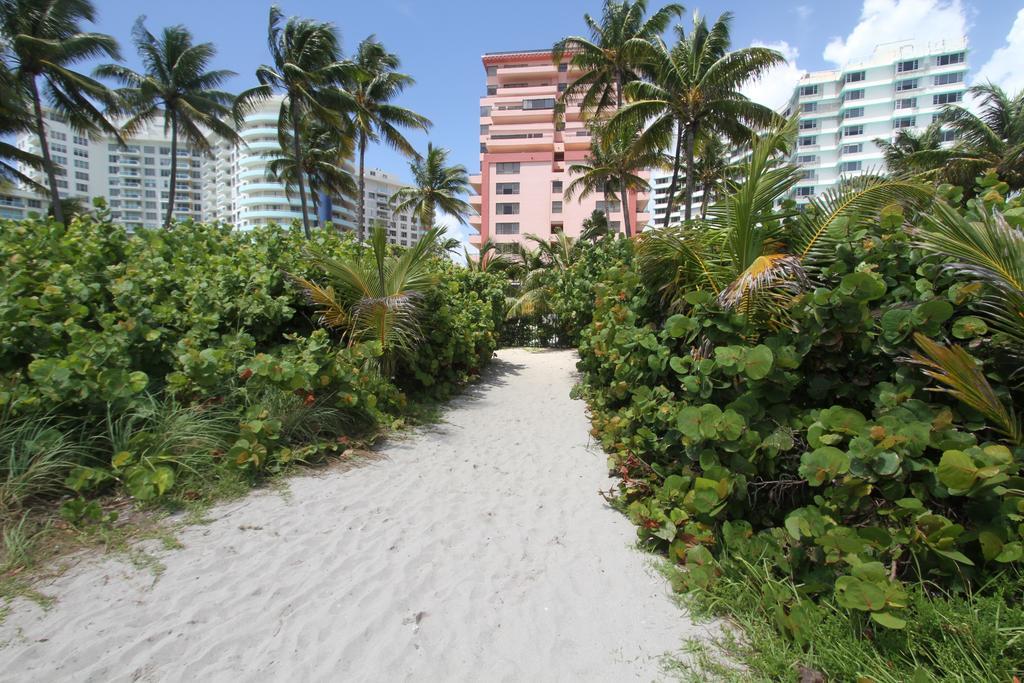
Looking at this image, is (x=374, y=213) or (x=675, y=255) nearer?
(x=675, y=255)

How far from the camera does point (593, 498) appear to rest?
13.6 ft

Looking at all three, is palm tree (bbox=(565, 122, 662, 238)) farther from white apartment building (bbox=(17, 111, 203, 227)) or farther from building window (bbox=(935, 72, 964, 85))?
white apartment building (bbox=(17, 111, 203, 227))

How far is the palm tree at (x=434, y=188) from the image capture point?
101 feet

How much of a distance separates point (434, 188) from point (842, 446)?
104 ft

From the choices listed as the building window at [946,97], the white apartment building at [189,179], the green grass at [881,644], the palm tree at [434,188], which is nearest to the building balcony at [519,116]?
the palm tree at [434,188]

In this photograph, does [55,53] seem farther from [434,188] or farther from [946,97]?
[946,97]

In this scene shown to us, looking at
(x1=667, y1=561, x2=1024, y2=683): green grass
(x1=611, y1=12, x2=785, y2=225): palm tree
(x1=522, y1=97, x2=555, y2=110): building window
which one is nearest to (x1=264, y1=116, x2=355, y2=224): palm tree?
(x1=611, y1=12, x2=785, y2=225): palm tree

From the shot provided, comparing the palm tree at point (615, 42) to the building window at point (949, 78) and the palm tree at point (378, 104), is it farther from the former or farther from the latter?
the building window at point (949, 78)

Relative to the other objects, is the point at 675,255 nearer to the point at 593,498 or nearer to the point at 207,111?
the point at 593,498

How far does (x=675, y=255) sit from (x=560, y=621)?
109 inches

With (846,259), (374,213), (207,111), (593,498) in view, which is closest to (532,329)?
(593,498)

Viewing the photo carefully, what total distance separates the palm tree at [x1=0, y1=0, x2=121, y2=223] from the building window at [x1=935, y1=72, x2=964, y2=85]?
77.8 meters

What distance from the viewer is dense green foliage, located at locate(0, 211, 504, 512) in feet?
10.9

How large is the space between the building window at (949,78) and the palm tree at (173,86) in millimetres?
73877
